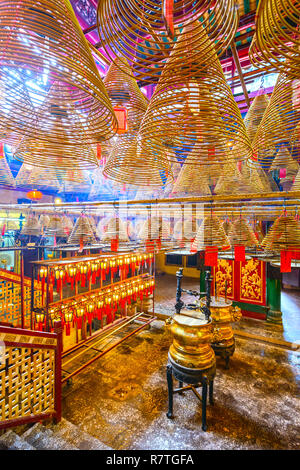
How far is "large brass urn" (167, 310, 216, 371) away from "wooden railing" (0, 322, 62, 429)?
1.84 metres

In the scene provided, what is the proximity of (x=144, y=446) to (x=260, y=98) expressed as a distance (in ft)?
16.1

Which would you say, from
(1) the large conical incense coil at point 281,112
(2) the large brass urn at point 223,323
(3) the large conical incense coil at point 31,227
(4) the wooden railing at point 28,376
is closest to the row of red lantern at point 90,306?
(4) the wooden railing at point 28,376

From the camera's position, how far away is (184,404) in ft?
13.0

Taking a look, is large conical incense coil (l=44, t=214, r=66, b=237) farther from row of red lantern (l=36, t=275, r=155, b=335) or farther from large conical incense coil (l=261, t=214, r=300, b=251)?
large conical incense coil (l=261, t=214, r=300, b=251)

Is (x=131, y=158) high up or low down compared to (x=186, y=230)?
up

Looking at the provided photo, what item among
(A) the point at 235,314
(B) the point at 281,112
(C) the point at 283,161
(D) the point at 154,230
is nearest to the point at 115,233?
(D) the point at 154,230

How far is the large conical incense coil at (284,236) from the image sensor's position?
2692 mm

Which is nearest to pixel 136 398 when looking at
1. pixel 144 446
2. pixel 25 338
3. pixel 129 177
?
pixel 144 446

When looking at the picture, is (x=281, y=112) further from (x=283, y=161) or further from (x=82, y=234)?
(x=82, y=234)

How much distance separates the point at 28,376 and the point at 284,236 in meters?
3.67

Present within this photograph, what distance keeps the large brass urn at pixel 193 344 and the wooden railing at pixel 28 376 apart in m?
1.84

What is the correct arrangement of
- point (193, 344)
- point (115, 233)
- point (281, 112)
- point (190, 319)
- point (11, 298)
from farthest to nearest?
point (11, 298) < point (115, 233) < point (190, 319) < point (193, 344) < point (281, 112)

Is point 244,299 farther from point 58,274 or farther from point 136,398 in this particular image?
point 58,274

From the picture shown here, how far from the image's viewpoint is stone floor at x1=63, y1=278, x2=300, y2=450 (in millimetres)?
3254
